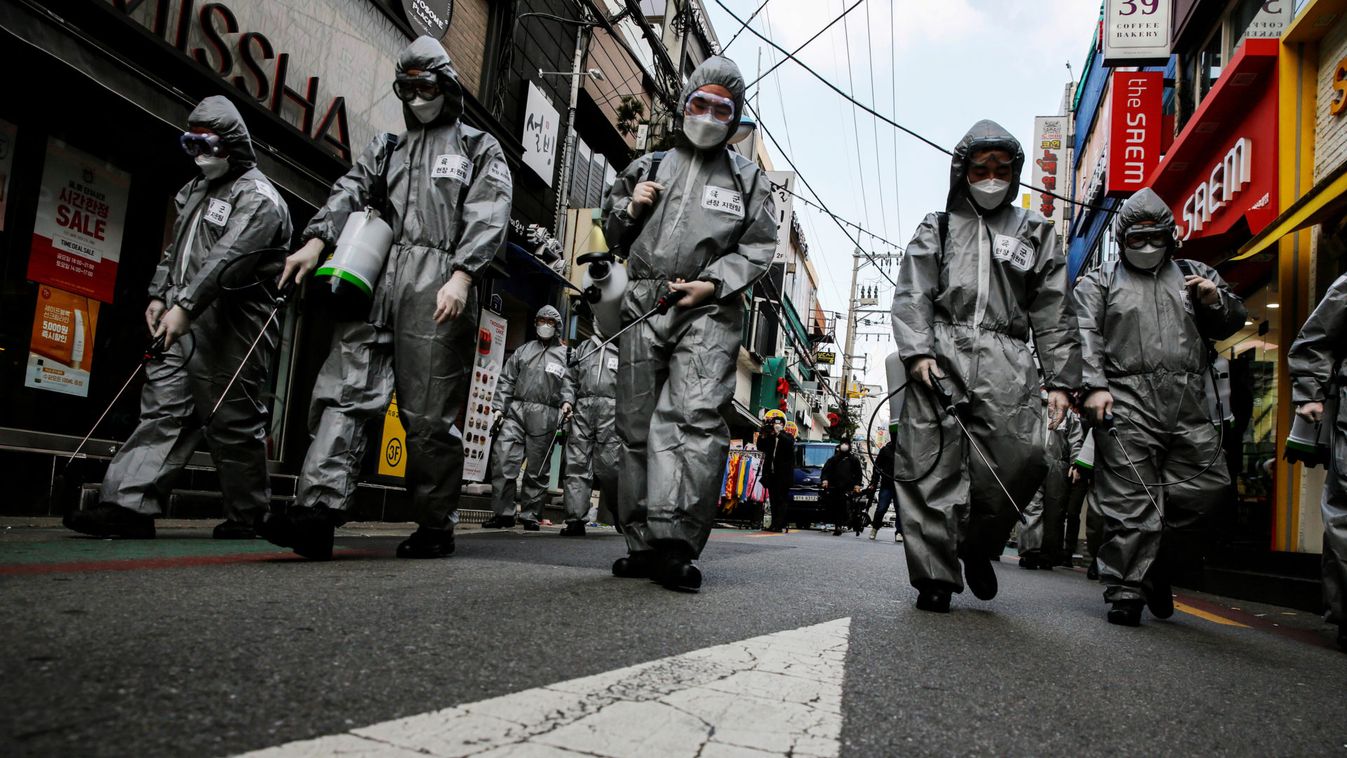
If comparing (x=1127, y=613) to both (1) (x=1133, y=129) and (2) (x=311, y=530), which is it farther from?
(1) (x=1133, y=129)

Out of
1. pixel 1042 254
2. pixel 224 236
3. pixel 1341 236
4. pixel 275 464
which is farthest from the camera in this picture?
pixel 275 464

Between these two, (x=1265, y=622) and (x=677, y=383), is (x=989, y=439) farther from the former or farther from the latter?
(x=1265, y=622)

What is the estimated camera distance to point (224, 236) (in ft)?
14.9

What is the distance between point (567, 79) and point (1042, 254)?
13509 millimetres

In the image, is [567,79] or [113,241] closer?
[113,241]

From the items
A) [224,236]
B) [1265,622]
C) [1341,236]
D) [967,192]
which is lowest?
[1265,622]

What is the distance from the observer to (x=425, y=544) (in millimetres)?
4203

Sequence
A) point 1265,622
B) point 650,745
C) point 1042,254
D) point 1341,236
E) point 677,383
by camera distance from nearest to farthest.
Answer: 1. point 650,745
2. point 677,383
3. point 1042,254
4. point 1265,622
5. point 1341,236

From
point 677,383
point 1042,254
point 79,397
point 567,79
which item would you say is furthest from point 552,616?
point 567,79

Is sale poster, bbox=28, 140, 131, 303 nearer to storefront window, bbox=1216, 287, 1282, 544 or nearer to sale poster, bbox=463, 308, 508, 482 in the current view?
sale poster, bbox=463, 308, 508, 482

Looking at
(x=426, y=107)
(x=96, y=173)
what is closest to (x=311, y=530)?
(x=426, y=107)

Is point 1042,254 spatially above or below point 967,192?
below

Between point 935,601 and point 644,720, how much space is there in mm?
2509

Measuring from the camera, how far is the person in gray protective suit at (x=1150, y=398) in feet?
14.7
